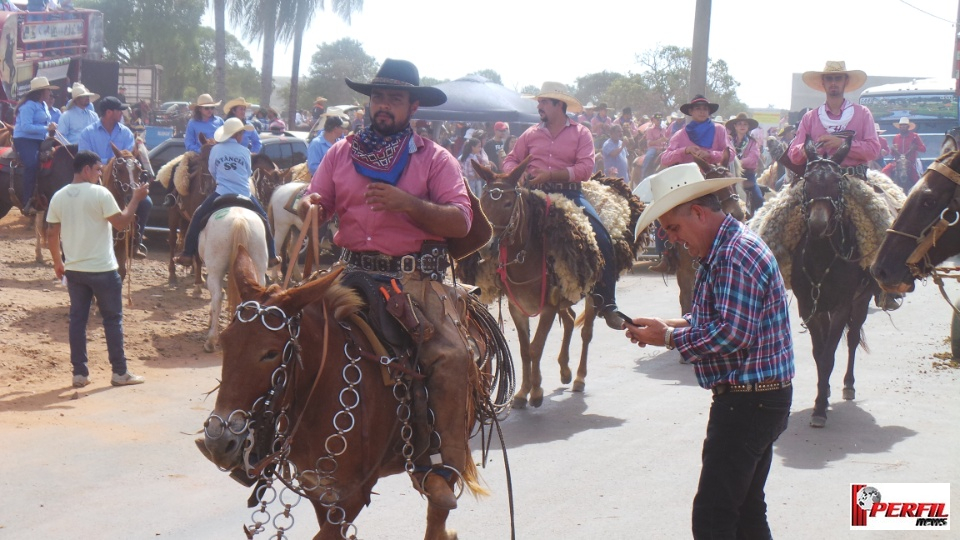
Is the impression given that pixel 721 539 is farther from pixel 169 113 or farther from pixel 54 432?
pixel 169 113

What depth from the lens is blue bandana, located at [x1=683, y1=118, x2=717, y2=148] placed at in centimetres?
1150

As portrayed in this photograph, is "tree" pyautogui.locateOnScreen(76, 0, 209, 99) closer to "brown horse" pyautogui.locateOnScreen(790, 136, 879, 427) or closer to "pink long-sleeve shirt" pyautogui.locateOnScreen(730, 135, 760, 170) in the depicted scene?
"pink long-sleeve shirt" pyautogui.locateOnScreen(730, 135, 760, 170)

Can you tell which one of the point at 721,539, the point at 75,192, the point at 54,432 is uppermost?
the point at 75,192

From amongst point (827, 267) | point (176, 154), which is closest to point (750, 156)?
point (827, 267)

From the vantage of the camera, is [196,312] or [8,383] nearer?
[8,383]

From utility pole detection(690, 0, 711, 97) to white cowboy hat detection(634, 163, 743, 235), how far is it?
16214 mm

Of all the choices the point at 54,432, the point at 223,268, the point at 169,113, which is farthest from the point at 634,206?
the point at 169,113

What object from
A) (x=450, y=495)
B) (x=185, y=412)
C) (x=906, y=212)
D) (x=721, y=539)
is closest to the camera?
(x=721, y=539)

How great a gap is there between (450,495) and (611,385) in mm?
5474

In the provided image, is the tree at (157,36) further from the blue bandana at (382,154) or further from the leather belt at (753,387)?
the leather belt at (753,387)

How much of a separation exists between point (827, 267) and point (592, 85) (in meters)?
69.2

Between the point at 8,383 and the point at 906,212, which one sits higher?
the point at 906,212

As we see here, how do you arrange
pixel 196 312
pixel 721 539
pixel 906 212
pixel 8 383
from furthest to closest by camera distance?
pixel 196 312 < pixel 8 383 < pixel 906 212 < pixel 721 539

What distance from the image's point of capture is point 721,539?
434cm
